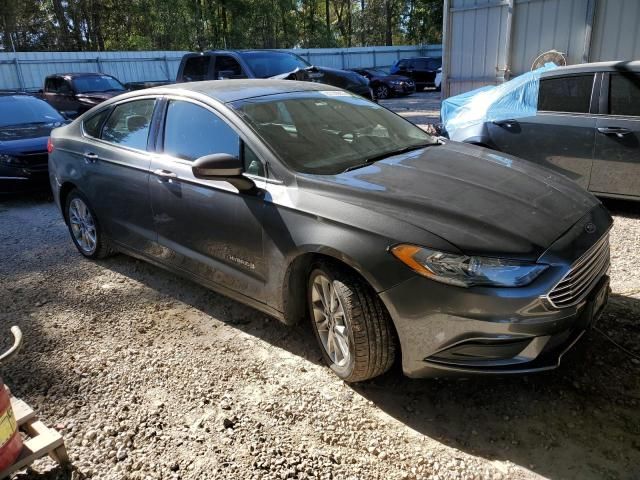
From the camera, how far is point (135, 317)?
12.7 feet

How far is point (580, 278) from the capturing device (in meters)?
2.53

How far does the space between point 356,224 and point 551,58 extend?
7552 millimetres

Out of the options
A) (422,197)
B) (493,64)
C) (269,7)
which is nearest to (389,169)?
(422,197)

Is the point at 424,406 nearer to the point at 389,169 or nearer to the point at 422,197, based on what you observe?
the point at 422,197

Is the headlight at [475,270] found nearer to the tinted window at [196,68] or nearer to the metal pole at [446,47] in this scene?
the metal pole at [446,47]

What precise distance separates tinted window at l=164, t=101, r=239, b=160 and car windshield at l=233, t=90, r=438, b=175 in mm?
177

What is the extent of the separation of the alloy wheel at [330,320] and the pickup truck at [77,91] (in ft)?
37.6

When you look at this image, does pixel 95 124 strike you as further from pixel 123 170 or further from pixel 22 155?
pixel 22 155

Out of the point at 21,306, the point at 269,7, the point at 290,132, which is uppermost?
the point at 269,7

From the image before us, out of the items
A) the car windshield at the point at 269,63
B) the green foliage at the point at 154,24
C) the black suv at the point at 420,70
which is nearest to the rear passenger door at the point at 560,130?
the car windshield at the point at 269,63

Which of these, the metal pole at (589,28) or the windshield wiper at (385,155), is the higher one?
the metal pole at (589,28)

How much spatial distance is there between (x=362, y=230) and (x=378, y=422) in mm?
969

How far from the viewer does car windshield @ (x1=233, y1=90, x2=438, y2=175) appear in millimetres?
3158

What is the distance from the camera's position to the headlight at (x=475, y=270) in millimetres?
2334
